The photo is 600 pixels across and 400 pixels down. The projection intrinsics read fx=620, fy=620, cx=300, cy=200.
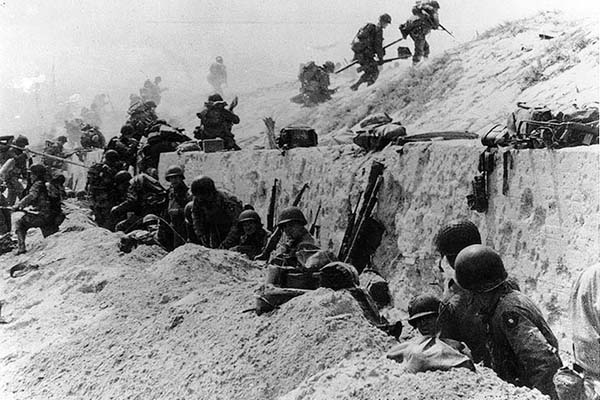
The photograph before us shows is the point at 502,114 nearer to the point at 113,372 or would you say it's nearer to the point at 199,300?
the point at 199,300

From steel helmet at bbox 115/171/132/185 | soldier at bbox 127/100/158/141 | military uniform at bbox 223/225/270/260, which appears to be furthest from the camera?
soldier at bbox 127/100/158/141

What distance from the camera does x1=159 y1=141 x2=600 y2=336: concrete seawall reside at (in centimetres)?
467

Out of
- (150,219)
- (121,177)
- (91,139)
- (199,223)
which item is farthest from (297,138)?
(91,139)

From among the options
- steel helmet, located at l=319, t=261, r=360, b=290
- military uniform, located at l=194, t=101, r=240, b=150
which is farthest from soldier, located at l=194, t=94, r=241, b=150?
steel helmet, located at l=319, t=261, r=360, b=290

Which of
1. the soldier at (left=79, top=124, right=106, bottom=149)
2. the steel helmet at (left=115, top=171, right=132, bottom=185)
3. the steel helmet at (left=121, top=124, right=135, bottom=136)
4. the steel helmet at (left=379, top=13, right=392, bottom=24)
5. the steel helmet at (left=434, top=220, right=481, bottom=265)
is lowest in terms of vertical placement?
the steel helmet at (left=115, top=171, right=132, bottom=185)

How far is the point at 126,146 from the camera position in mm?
13125

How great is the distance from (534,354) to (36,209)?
8902 mm

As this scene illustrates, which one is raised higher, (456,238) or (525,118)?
(525,118)

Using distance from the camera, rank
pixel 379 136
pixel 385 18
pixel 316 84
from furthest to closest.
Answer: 1. pixel 316 84
2. pixel 385 18
3. pixel 379 136

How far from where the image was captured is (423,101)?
12.4m

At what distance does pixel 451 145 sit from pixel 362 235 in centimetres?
160

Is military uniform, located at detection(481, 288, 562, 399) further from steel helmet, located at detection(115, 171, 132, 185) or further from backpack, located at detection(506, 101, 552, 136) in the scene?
steel helmet, located at detection(115, 171, 132, 185)

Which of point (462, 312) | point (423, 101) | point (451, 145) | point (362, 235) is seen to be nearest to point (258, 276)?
point (362, 235)

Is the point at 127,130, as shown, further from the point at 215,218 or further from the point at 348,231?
the point at 348,231
